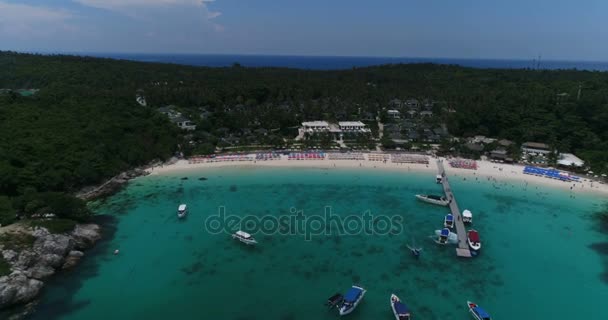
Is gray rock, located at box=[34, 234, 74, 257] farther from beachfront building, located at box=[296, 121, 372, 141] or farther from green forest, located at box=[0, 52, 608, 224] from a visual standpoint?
beachfront building, located at box=[296, 121, 372, 141]

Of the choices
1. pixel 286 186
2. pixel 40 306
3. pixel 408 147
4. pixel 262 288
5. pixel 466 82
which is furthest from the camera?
pixel 466 82

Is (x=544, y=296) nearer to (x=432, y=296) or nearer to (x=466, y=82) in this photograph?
(x=432, y=296)

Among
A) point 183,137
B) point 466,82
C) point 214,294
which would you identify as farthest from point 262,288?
point 466,82

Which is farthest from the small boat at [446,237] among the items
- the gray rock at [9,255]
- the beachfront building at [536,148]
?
the beachfront building at [536,148]

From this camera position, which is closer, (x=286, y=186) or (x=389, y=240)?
(x=389, y=240)

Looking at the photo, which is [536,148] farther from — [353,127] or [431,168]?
[353,127]

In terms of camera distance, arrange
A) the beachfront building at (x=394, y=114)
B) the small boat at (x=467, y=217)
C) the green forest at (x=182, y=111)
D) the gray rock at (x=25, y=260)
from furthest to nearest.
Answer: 1. the beachfront building at (x=394, y=114)
2. the green forest at (x=182, y=111)
3. the small boat at (x=467, y=217)
4. the gray rock at (x=25, y=260)

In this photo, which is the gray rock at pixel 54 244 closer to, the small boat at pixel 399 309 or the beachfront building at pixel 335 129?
the small boat at pixel 399 309
